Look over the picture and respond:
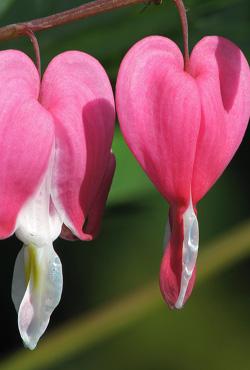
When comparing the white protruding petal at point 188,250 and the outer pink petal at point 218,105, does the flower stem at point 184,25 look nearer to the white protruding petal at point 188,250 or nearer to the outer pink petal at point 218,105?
the outer pink petal at point 218,105

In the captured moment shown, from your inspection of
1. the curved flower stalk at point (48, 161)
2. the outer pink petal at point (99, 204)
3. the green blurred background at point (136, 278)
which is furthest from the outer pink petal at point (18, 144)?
the green blurred background at point (136, 278)

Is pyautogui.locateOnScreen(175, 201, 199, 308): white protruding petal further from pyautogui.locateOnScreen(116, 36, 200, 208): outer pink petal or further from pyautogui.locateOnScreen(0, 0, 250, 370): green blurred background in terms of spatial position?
pyautogui.locateOnScreen(0, 0, 250, 370): green blurred background

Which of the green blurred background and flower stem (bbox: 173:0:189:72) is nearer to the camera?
flower stem (bbox: 173:0:189:72)

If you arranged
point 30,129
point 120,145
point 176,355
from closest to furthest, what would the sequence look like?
point 30,129 → point 120,145 → point 176,355

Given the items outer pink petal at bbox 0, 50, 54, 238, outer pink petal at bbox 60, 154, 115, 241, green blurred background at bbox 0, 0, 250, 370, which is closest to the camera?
outer pink petal at bbox 0, 50, 54, 238

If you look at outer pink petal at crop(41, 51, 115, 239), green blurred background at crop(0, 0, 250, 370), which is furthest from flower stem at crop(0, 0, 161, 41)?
green blurred background at crop(0, 0, 250, 370)

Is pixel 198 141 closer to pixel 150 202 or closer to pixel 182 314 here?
pixel 150 202

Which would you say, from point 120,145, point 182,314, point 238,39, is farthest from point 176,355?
point 238,39
